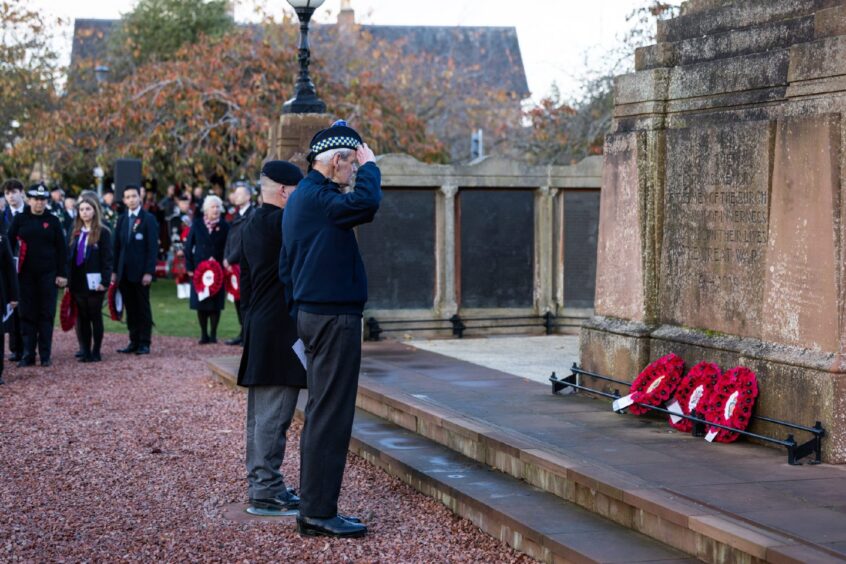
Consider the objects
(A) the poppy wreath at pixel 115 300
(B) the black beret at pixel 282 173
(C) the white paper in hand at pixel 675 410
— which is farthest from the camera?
(A) the poppy wreath at pixel 115 300

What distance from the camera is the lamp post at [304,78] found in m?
13.6

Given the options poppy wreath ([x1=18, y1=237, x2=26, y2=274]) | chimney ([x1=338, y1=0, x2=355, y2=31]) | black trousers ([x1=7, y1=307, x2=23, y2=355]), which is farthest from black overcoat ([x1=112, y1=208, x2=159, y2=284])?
chimney ([x1=338, y1=0, x2=355, y2=31])

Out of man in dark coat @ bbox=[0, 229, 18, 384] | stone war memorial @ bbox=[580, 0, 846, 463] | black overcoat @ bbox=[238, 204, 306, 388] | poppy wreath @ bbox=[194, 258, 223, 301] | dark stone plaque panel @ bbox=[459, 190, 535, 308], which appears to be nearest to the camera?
stone war memorial @ bbox=[580, 0, 846, 463]

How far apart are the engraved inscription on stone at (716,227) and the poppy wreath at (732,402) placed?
365 millimetres

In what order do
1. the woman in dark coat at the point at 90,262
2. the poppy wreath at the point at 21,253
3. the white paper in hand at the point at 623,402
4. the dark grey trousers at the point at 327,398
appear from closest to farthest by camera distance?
the dark grey trousers at the point at 327,398, the white paper in hand at the point at 623,402, the poppy wreath at the point at 21,253, the woman in dark coat at the point at 90,262

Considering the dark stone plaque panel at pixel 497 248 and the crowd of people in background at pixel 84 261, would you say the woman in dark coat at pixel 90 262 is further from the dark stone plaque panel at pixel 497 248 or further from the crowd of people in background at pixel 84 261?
the dark stone plaque panel at pixel 497 248

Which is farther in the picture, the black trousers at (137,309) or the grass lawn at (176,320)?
the grass lawn at (176,320)

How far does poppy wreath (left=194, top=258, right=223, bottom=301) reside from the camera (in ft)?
54.7

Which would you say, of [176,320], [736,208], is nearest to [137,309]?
[176,320]

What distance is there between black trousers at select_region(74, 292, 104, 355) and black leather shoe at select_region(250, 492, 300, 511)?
7.73 m

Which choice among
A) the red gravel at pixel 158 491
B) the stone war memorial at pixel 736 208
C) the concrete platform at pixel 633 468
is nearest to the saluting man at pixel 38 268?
the red gravel at pixel 158 491

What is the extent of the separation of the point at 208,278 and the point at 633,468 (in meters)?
10.2

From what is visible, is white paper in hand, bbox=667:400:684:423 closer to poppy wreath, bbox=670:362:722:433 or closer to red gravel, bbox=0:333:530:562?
poppy wreath, bbox=670:362:722:433

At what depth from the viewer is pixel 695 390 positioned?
855 centimetres
